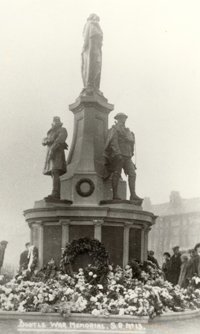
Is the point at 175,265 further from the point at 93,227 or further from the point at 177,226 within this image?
the point at 177,226

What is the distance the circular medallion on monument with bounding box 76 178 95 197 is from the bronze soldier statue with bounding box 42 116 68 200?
618 millimetres

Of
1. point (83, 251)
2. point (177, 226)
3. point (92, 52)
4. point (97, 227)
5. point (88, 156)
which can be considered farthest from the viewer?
point (177, 226)

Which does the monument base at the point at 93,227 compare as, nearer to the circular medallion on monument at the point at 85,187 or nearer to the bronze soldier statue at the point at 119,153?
the circular medallion on monument at the point at 85,187

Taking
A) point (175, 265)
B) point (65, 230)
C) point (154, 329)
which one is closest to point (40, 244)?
point (65, 230)

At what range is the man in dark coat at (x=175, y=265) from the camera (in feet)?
49.0

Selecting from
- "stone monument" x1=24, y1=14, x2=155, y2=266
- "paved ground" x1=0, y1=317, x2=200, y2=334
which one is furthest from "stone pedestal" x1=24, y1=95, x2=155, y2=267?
"paved ground" x1=0, y1=317, x2=200, y2=334

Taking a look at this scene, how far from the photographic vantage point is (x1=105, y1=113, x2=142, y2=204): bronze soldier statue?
1309cm

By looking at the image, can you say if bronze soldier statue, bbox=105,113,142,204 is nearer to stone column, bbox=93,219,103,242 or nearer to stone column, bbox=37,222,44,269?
stone column, bbox=93,219,103,242

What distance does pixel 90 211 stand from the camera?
1237 centimetres

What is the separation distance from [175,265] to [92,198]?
3594 millimetres

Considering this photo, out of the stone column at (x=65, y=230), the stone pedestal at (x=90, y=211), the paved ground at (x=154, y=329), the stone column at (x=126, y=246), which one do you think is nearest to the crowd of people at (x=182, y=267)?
the stone pedestal at (x=90, y=211)

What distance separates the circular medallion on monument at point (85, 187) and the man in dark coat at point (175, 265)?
3.34 metres

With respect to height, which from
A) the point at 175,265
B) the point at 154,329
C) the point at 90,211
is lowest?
the point at 154,329

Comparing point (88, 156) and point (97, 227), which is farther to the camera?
point (88, 156)
